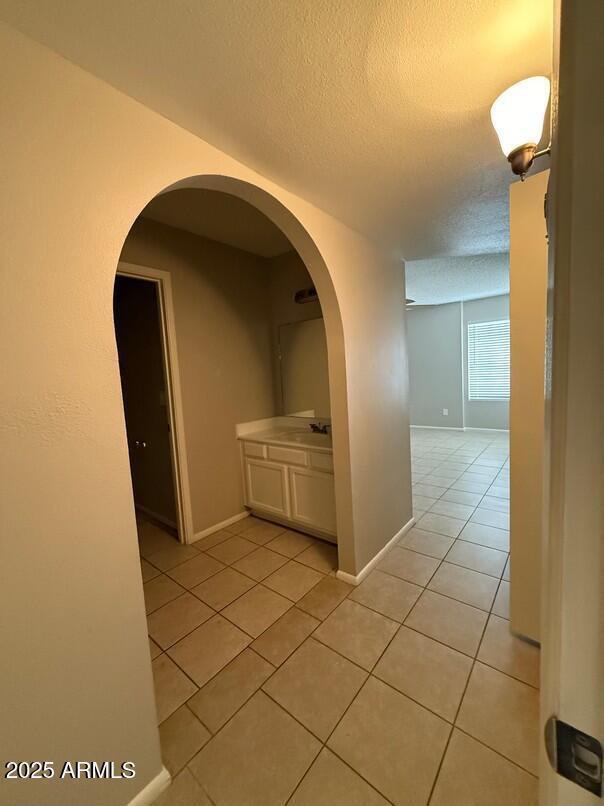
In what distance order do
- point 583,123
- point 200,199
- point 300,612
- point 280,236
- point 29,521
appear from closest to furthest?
point 583,123
point 29,521
point 300,612
point 200,199
point 280,236

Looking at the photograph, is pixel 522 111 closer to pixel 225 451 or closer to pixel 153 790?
pixel 153 790

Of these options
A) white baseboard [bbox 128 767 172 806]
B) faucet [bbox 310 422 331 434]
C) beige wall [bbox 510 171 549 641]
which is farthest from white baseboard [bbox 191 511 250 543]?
beige wall [bbox 510 171 549 641]

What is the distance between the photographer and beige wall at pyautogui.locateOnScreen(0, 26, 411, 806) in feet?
2.59

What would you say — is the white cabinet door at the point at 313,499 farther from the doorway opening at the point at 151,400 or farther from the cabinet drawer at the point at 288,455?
the doorway opening at the point at 151,400

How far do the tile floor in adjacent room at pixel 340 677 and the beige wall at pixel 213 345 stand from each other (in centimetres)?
63

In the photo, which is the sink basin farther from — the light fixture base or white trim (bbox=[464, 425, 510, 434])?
white trim (bbox=[464, 425, 510, 434])

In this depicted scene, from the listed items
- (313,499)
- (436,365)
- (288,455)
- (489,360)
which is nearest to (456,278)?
(489,360)

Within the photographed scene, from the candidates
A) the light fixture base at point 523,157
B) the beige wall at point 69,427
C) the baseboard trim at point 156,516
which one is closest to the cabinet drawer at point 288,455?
the baseboard trim at point 156,516

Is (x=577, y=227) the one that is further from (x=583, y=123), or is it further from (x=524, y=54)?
(x=524, y=54)

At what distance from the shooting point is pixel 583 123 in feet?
0.99

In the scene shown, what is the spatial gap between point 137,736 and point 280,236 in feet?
9.89

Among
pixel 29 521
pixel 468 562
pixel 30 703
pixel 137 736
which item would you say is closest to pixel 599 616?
pixel 29 521

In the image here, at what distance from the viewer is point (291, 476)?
8.54ft

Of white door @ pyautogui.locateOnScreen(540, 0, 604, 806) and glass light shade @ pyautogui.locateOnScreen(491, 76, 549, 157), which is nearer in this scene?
white door @ pyautogui.locateOnScreen(540, 0, 604, 806)
